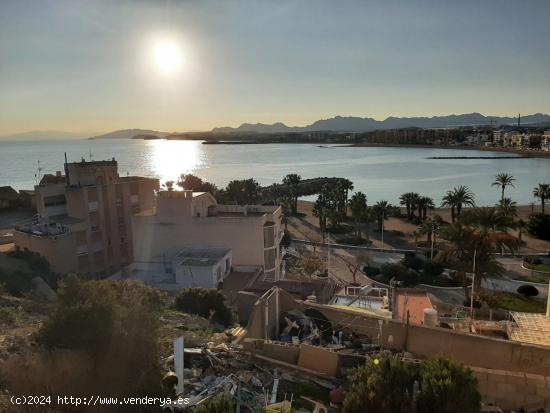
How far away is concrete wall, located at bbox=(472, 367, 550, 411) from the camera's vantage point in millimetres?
8719

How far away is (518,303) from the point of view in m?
21.9

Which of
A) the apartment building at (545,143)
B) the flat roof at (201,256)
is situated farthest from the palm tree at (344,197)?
the apartment building at (545,143)

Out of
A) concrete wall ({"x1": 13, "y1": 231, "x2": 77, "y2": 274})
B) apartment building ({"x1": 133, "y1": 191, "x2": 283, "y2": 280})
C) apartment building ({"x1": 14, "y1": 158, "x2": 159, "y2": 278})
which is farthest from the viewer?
apartment building ({"x1": 14, "y1": 158, "x2": 159, "y2": 278})

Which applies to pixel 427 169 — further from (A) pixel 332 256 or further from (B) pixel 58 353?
(B) pixel 58 353

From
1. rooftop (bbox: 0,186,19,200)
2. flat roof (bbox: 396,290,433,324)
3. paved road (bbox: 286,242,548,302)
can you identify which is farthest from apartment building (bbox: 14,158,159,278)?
rooftop (bbox: 0,186,19,200)

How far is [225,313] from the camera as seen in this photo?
52.5 feet

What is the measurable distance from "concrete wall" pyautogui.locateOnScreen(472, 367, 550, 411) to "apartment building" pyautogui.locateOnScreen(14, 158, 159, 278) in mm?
22261

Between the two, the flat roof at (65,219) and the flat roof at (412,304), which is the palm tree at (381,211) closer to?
the flat roof at (65,219)

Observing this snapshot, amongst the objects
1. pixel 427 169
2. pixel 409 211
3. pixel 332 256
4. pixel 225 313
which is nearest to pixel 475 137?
pixel 427 169

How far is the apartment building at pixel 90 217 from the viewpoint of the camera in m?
25.9

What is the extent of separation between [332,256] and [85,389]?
2662 cm

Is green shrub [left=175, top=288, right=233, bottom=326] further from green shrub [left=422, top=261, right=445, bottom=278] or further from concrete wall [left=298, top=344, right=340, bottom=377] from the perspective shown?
green shrub [left=422, top=261, right=445, bottom=278]

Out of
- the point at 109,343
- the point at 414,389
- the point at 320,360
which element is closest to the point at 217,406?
the point at 109,343

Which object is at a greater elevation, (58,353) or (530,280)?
(58,353)
